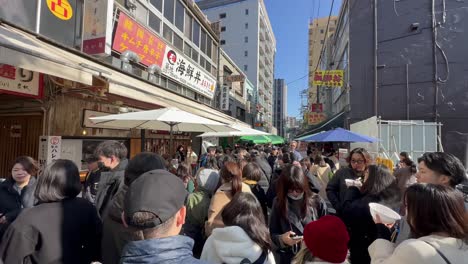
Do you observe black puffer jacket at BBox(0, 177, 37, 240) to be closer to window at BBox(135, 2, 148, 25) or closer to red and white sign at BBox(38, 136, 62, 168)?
red and white sign at BBox(38, 136, 62, 168)

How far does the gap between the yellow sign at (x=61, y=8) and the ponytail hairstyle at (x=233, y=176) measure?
5859 mm

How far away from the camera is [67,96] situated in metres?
6.55

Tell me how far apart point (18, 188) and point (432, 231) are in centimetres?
397

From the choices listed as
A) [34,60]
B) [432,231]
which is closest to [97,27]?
[34,60]

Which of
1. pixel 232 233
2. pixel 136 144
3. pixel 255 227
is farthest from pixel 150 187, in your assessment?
pixel 136 144

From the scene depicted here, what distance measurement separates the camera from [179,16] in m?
13.3

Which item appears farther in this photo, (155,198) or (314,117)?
(314,117)

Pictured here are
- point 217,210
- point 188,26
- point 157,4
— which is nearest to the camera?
point 217,210

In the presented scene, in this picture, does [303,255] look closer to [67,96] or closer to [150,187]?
[150,187]

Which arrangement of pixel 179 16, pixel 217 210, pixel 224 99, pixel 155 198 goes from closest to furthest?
pixel 155 198 → pixel 217 210 → pixel 179 16 → pixel 224 99

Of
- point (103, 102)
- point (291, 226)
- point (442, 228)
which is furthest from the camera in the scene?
point (103, 102)

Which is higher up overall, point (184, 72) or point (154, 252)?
point (184, 72)

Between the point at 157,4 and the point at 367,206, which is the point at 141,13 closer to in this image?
the point at 157,4

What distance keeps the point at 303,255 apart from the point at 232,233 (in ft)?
1.71
